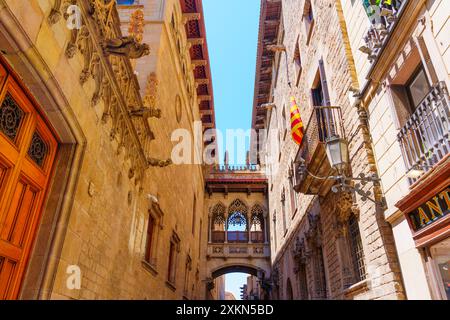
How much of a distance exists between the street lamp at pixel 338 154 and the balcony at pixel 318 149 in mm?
1098

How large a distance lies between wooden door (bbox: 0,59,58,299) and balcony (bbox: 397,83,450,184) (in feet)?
15.6

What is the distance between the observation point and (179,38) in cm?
1430

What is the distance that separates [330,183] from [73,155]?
17.9 feet

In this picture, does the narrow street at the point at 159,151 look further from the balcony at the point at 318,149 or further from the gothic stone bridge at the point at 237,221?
the gothic stone bridge at the point at 237,221

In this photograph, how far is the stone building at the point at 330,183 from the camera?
5.39m

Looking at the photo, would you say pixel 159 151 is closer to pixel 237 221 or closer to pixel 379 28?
pixel 379 28

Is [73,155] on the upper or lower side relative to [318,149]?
lower

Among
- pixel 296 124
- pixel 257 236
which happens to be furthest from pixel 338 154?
pixel 257 236

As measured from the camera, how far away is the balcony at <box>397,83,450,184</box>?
3717mm

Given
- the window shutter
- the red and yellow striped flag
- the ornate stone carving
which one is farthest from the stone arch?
the window shutter

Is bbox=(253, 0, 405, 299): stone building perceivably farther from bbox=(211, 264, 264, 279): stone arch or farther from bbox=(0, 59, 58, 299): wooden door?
bbox=(211, 264, 264, 279): stone arch

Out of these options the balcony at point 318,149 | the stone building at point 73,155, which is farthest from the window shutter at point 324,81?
the stone building at point 73,155

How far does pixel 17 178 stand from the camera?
12.5 ft
